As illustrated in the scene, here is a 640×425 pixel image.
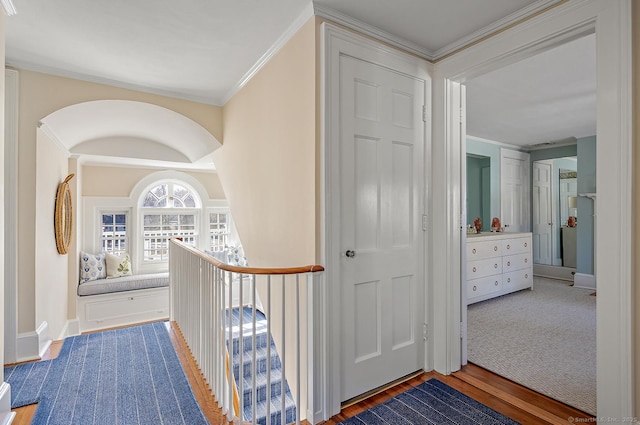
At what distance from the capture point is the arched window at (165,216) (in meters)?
5.75

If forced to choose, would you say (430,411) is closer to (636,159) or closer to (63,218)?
(636,159)

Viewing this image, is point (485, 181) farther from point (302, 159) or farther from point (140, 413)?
point (140, 413)

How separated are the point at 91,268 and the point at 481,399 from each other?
5.34m

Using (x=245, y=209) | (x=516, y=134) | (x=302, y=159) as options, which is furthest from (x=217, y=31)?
(x=516, y=134)

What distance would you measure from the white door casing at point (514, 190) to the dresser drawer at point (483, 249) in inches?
54.2

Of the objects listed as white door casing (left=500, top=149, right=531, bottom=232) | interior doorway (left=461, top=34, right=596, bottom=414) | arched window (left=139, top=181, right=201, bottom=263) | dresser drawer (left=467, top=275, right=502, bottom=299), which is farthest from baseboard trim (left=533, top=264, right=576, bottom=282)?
arched window (left=139, top=181, right=201, bottom=263)

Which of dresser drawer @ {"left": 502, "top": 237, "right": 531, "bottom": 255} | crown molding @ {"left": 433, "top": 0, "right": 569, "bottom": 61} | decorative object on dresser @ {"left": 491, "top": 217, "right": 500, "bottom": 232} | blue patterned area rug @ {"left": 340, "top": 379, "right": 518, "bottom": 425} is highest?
crown molding @ {"left": 433, "top": 0, "right": 569, "bottom": 61}

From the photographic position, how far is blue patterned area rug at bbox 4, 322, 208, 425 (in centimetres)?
193

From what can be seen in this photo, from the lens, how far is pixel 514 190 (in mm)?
5691

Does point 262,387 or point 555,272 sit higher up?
point 555,272

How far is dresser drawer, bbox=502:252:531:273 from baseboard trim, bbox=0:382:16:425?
4.91 meters

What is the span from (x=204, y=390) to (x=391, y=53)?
8.54 feet

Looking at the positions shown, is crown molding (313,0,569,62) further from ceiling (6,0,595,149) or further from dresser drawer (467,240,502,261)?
dresser drawer (467,240,502,261)

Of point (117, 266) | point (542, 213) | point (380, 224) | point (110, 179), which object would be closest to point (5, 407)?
point (380, 224)
